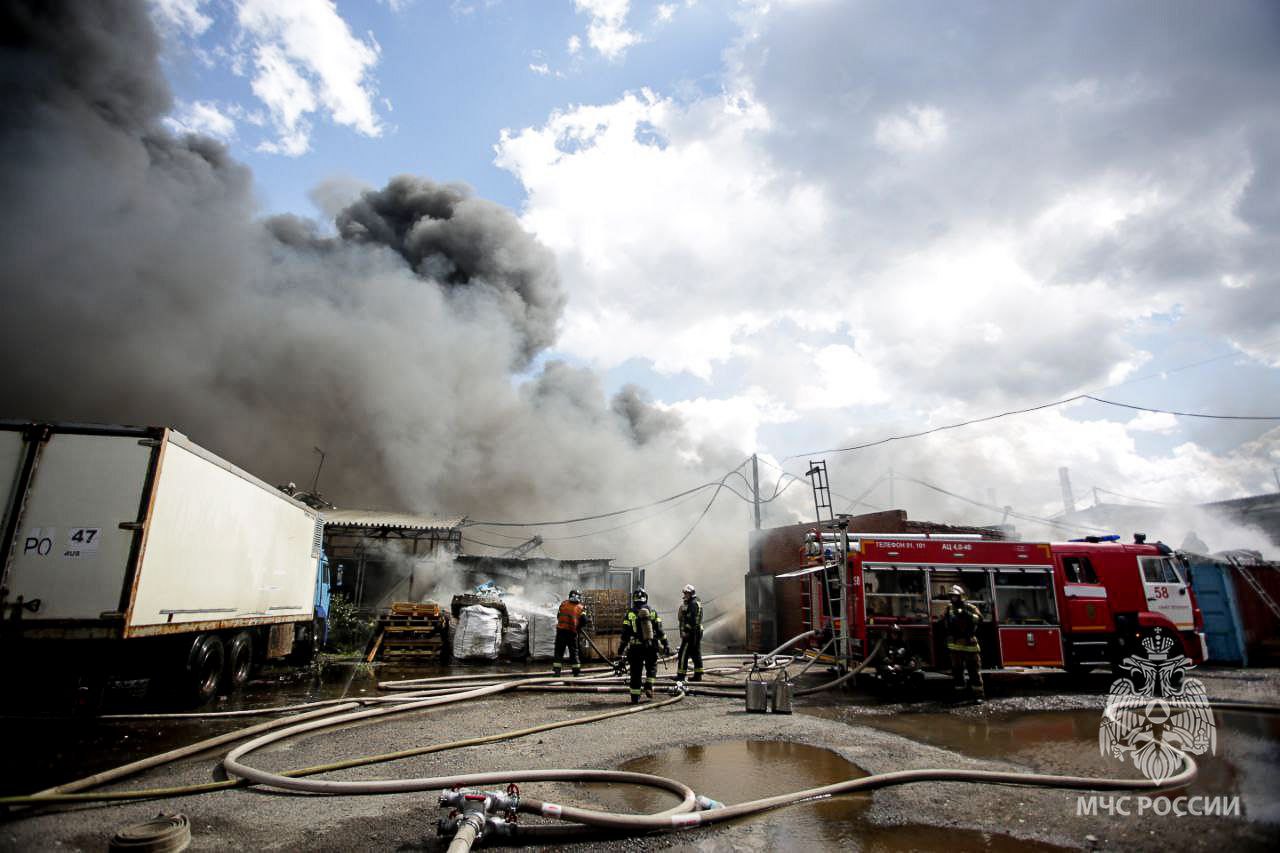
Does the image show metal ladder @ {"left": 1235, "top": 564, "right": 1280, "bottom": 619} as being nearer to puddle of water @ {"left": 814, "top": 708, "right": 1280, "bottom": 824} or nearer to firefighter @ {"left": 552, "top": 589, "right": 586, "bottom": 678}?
puddle of water @ {"left": 814, "top": 708, "right": 1280, "bottom": 824}

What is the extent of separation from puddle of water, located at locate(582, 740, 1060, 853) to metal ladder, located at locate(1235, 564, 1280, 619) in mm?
13051

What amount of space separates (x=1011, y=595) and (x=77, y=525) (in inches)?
494

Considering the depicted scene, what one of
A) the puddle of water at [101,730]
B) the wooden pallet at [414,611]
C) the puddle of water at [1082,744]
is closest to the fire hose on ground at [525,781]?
the puddle of water at [1082,744]

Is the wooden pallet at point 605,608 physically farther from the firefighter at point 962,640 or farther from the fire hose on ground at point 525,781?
the fire hose on ground at point 525,781

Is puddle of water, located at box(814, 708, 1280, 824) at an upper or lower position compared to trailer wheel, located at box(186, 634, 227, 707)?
lower

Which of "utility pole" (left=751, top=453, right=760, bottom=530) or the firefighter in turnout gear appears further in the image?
"utility pole" (left=751, top=453, right=760, bottom=530)

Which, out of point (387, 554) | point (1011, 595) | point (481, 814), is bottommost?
point (481, 814)

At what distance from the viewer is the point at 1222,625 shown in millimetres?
12703

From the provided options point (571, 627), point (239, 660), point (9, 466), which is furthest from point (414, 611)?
point (9, 466)

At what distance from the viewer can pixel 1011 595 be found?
10.5 meters

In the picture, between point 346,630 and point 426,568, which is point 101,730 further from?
point 426,568

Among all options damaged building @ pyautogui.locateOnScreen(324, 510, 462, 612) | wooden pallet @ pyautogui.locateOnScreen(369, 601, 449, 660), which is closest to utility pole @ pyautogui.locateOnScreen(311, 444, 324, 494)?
damaged building @ pyautogui.locateOnScreen(324, 510, 462, 612)

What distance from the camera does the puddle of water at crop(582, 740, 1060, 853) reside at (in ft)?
11.6

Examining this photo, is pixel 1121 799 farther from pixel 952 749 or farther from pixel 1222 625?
pixel 1222 625
